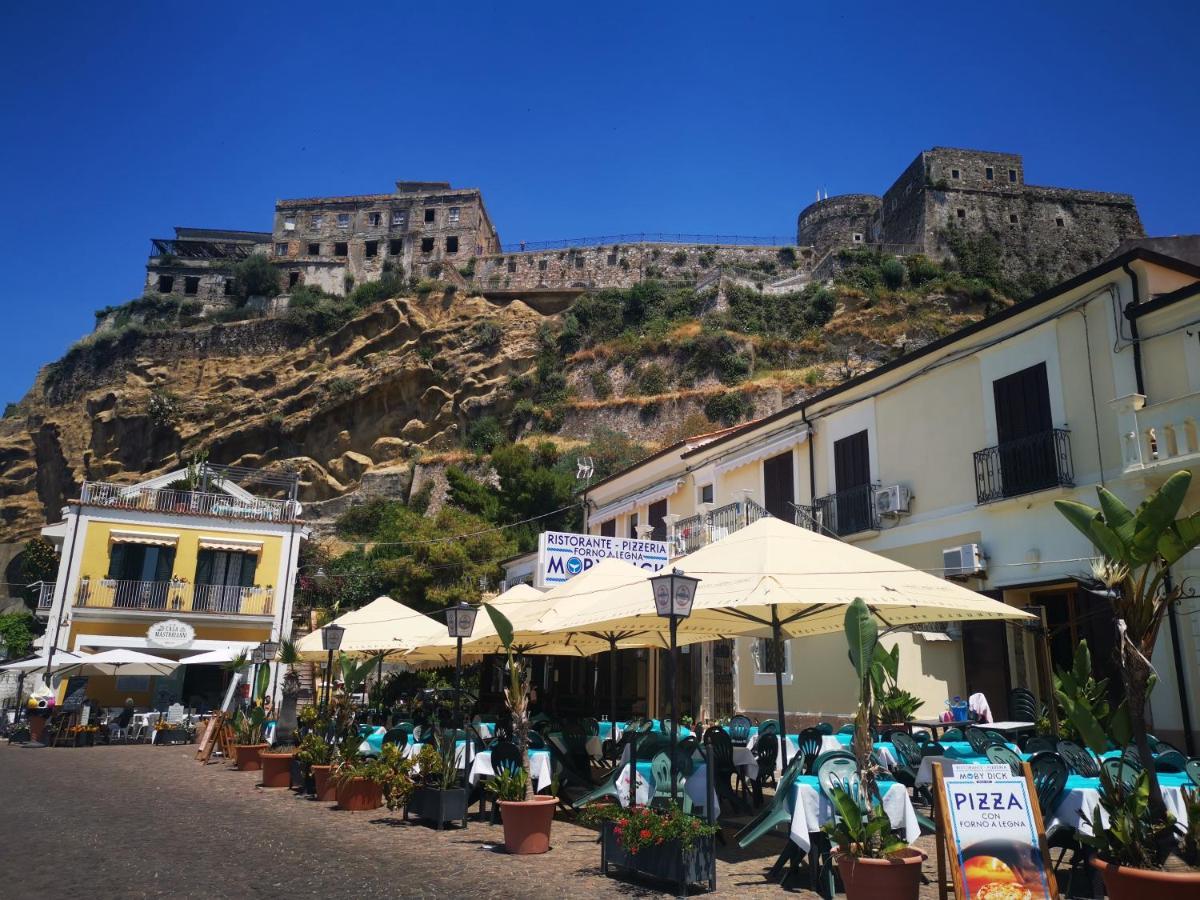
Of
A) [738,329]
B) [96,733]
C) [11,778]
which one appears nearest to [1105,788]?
[11,778]

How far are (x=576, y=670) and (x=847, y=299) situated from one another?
31.1m

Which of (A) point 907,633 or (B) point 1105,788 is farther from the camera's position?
(A) point 907,633

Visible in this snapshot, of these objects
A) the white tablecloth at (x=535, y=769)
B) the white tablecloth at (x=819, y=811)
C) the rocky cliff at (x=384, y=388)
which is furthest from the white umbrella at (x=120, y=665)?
the rocky cliff at (x=384, y=388)

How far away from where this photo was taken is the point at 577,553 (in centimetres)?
1705

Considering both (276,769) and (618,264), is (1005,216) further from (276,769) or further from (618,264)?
(276,769)

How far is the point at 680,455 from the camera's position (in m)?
21.4

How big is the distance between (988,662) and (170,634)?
2329cm

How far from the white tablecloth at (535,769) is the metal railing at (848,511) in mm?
8519

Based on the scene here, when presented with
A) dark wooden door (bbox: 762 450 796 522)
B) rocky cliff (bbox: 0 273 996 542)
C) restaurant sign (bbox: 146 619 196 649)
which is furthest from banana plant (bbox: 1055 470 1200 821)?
rocky cliff (bbox: 0 273 996 542)

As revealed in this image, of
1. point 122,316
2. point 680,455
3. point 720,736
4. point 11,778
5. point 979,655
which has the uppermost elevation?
point 122,316

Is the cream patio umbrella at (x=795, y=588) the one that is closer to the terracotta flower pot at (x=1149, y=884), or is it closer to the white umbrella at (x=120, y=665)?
the terracotta flower pot at (x=1149, y=884)

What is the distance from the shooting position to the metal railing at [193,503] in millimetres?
27719

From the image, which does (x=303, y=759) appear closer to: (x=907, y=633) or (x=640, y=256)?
(x=907, y=633)

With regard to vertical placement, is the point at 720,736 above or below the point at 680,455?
below
